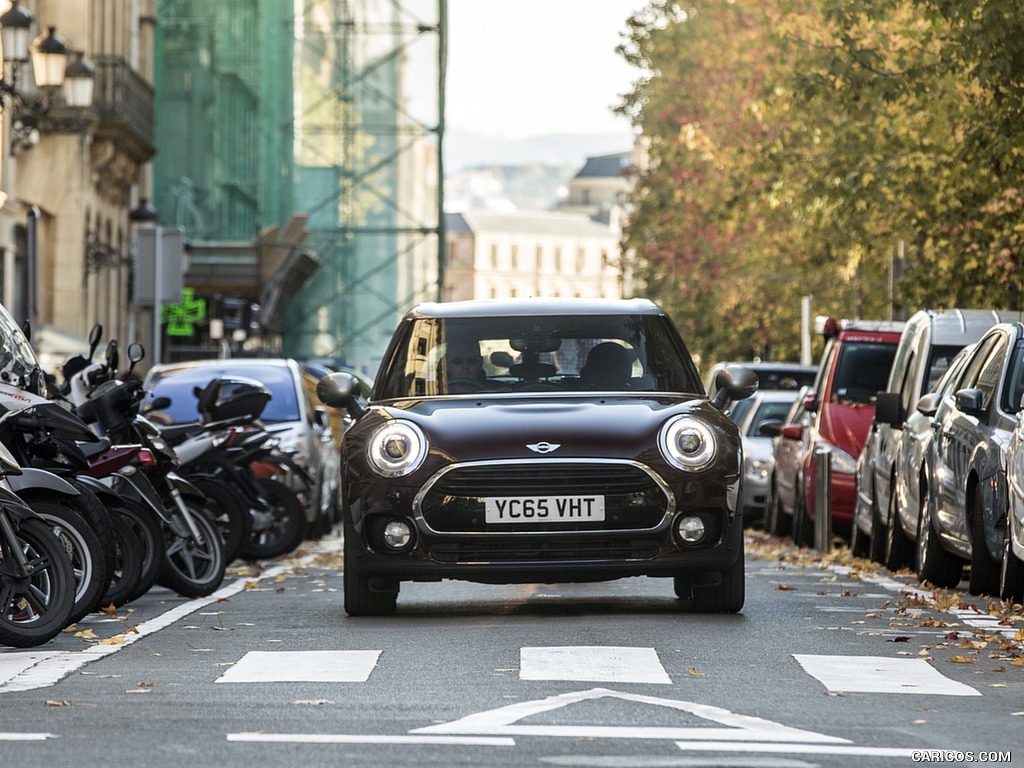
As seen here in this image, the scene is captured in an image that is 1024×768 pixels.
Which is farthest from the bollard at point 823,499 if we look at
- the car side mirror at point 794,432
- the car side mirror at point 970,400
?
the car side mirror at point 970,400

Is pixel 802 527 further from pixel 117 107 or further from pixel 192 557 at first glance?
pixel 117 107

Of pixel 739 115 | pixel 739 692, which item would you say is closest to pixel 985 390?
pixel 739 692

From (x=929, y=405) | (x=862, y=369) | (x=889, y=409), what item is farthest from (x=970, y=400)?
(x=862, y=369)

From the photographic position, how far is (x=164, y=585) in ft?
48.4

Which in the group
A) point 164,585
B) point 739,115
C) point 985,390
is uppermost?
point 739,115

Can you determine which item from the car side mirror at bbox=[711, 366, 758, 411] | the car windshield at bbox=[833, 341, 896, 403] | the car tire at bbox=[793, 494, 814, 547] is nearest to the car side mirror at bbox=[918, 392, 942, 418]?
the car side mirror at bbox=[711, 366, 758, 411]

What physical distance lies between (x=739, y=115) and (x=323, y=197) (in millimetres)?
20320

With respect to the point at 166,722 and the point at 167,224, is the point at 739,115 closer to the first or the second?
the point at 167,224

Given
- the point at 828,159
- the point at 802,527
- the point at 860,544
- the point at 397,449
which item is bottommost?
the point at 802,527

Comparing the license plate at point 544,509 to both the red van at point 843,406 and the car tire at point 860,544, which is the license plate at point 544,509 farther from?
the red van at point 843,406

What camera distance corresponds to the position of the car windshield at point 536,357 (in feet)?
43.8

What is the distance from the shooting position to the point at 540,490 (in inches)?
481

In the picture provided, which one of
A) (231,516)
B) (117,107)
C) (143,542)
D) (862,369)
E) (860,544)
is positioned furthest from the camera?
(117,107)

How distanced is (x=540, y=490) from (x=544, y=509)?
9 cm
